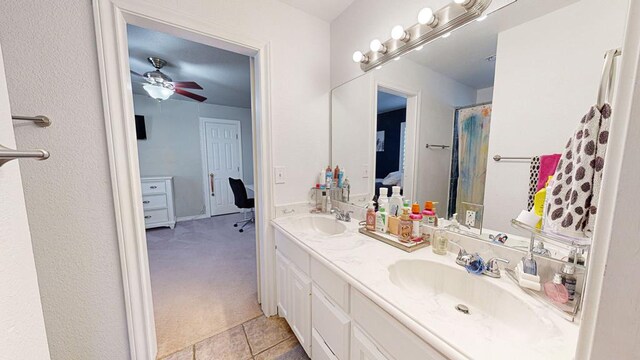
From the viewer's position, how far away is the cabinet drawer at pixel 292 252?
3.94 feet

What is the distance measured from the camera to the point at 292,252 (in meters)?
1.35

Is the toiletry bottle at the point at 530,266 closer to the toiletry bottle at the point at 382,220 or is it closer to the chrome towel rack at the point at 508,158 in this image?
the chrome towel rack at the point at 508,158

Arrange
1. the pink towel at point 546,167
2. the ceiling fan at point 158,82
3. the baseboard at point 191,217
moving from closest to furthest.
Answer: the pink towel at point 546,167 < the ceiling fan at point 158,82 < the baseboard at point 191,217

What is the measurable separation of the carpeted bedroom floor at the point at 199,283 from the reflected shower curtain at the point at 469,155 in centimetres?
170

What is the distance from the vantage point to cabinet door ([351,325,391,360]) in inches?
30.0

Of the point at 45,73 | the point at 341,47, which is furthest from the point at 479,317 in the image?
the point at 45,73

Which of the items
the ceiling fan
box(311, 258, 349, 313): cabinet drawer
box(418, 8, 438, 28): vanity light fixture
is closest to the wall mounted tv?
the ceiling fan

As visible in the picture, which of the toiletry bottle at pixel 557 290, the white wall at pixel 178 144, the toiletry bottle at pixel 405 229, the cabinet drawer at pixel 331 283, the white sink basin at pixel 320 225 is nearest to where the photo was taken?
the toiletry bottle at pixel 557 290

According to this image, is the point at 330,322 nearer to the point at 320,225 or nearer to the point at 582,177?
the point at 320,225

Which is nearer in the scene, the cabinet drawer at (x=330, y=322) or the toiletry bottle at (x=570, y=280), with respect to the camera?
the toiletry bottle at (x=570, y=280)

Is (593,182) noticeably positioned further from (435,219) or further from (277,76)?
(277,76)

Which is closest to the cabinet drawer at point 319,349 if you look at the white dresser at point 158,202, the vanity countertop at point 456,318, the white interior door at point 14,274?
the vanity countertop at point 456,318

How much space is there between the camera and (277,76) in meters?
1.57

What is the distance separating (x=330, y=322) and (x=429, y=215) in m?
0.72
